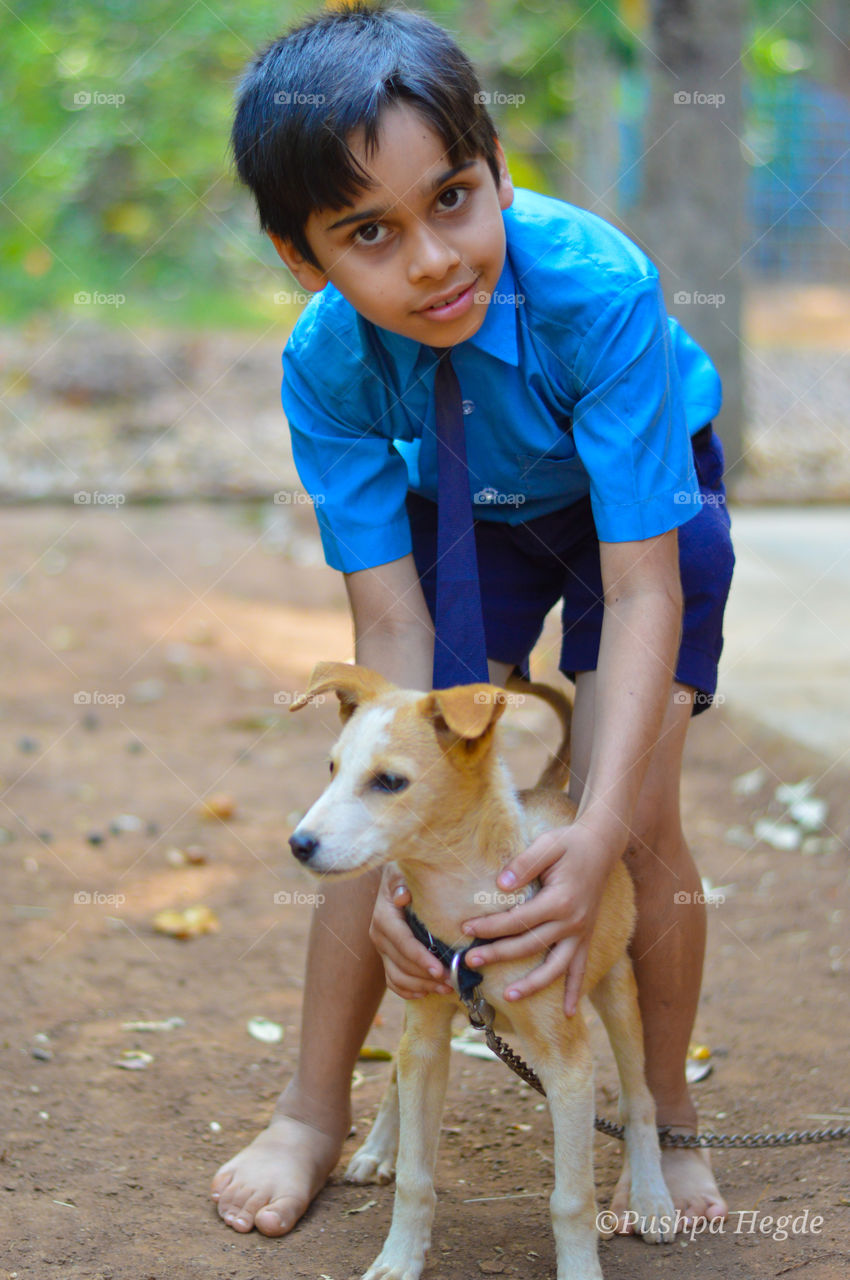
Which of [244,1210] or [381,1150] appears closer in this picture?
[244,1210]

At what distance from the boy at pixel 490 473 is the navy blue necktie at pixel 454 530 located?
0.05 meters

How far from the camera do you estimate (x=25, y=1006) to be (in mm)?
2975

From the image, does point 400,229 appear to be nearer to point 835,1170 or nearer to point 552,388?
point 552,388

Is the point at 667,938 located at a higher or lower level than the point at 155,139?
higher

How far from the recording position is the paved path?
4613 millimetres

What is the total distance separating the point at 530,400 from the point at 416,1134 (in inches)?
49.0

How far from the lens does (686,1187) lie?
90.4 inches

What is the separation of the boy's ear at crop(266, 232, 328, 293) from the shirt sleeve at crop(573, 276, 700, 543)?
46 centimetres

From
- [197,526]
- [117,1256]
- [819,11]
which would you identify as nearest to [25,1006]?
[117,1256]

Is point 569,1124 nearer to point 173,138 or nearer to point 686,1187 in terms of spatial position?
point 686,1187

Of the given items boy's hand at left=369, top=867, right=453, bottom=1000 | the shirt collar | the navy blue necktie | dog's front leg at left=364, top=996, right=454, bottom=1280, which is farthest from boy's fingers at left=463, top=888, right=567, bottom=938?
the shirt collar

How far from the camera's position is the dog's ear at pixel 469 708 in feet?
6.01

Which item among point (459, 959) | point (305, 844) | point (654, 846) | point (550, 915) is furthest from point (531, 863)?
point (654, 846)

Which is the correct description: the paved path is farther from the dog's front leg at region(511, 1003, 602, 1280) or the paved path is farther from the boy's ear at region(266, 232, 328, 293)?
the boy's ear at region(266, 232, 328, 293)
